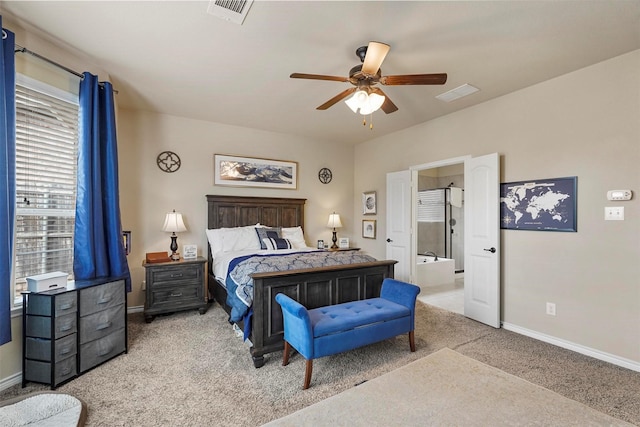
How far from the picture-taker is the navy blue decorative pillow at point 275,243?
433 cm

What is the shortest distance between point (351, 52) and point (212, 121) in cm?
283

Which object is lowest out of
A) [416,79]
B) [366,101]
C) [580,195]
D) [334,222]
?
[334,222]

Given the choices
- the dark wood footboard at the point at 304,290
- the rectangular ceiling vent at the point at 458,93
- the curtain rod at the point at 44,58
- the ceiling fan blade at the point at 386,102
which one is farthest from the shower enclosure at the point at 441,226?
the curtain rod at the point at 44,58

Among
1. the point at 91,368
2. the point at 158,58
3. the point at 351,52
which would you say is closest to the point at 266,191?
the point at 158,58

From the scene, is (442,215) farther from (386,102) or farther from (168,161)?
(168,161)

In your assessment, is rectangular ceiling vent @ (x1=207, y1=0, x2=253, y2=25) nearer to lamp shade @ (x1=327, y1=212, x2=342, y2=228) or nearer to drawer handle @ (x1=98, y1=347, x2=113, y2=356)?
drawer handle @ (x1=98, y1=347, x2=113, y2=356)

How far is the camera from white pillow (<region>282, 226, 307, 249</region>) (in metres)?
4.77

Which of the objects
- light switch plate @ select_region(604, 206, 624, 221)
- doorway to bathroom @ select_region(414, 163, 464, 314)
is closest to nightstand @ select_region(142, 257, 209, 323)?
light switch plate @ select_region(604, 206, 624, 221)

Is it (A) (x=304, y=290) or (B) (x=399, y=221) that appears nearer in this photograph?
(A) (x=304, y=290)

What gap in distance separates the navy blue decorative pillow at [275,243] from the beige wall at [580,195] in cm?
291

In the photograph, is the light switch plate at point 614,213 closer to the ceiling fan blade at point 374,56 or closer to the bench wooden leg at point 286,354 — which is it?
the ceiling fan blade at point 374,56

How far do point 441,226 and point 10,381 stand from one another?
756 cm

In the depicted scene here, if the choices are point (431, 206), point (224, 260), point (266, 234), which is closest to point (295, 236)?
point (266, 234)

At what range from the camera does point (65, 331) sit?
90.6 inches
